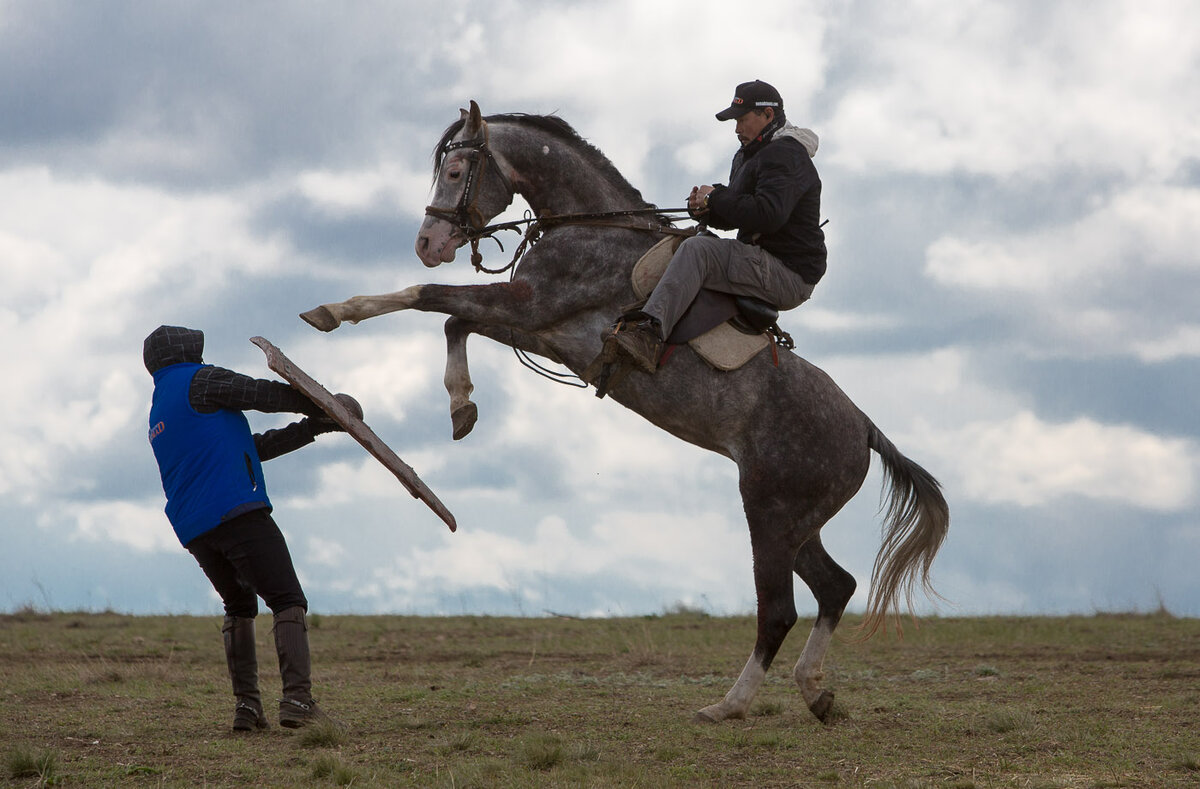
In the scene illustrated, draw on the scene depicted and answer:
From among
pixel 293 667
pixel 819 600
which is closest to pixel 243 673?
pixel 293 667

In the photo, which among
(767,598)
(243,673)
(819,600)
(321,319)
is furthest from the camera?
(819,600)

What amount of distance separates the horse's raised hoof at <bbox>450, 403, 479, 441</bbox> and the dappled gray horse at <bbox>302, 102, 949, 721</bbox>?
0.03 ft

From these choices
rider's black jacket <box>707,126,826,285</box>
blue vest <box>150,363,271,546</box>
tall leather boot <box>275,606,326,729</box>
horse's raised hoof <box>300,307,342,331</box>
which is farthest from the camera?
rider's black jacket <box>707,126,826,285</box>

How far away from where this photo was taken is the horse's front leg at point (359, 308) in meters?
8.30

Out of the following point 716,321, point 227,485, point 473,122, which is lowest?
point 227,485

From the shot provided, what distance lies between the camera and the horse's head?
357 inches

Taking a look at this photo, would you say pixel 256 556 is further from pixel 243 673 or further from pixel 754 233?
pixel 754 233

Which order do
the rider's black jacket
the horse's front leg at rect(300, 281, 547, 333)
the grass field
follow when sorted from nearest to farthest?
1. the grass field
2. the horse's front leg at rect(300, 281, 547, 333)
3. the rider's black jacket

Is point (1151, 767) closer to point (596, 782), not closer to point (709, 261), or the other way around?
point (596, 782)

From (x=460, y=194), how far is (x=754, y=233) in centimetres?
220

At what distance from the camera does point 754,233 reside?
9164mm

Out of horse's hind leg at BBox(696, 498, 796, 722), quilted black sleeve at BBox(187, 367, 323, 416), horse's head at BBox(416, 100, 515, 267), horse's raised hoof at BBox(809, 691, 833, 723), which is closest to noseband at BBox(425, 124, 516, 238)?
horse's head at BBox(416, 100, 515, 267)

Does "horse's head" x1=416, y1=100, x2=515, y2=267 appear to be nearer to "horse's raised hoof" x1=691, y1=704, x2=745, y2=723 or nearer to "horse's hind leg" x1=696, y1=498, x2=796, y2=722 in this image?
"horse's hind leg" x1=696, y1=498, x2=796, y2=722

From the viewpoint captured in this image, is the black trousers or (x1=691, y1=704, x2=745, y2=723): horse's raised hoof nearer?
the black trousers
